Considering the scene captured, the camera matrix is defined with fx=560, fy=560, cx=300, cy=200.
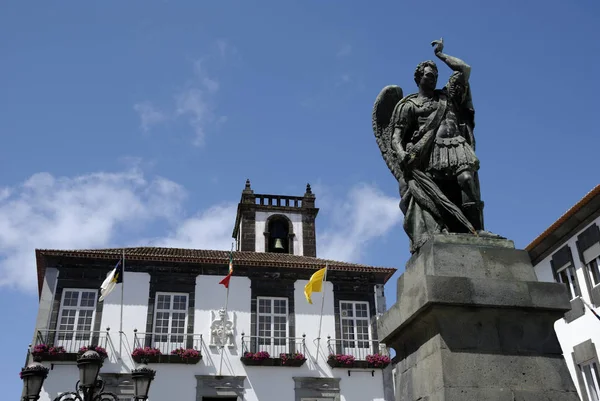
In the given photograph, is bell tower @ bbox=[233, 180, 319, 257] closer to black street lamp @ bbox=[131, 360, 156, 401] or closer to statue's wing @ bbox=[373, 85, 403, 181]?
black street lamp @ bbox=[131, 360, 156, 401]

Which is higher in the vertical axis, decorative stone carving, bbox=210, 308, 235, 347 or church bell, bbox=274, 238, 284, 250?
church bell, bbox=274, 238, 284, 250

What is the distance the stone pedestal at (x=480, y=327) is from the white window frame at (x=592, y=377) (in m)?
12.7

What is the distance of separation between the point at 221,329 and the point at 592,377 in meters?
12.4

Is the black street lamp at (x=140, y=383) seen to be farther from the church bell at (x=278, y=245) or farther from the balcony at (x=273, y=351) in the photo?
the church bell at (x=278, y=245)

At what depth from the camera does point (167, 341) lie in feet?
67.5

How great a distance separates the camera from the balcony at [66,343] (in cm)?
1931

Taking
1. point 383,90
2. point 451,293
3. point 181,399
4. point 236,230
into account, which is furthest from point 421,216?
point 236,230

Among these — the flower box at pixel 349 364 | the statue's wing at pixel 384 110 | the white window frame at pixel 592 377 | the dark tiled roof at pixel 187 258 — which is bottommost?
the white window frame at pixel 592 377

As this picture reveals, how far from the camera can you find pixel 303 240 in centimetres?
2894

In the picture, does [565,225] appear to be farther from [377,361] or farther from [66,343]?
[66,343]

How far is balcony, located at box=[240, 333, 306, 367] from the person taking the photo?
20.5m

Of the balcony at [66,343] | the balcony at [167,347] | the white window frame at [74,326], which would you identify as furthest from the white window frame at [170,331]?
the white window frame at [74,326]

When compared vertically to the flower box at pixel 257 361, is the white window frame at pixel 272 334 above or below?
above

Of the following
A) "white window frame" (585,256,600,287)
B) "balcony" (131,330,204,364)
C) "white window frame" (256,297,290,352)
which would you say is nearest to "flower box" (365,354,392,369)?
"white window frame" (256,297,290,352)
